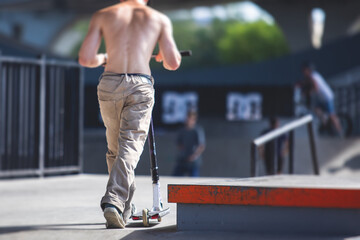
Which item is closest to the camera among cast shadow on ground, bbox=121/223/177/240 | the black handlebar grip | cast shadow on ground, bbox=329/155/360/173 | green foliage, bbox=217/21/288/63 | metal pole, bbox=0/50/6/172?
cast shadow on ground, bbox=121/223/177/240

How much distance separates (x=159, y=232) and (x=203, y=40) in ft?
275

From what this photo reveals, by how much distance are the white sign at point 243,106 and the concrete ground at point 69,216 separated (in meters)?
11.1

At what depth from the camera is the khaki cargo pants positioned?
408 cm

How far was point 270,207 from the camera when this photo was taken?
3.74 m

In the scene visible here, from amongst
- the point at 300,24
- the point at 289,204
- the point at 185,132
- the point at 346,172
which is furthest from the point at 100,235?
the point at 300,24

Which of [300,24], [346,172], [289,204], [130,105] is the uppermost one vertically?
[300,24]

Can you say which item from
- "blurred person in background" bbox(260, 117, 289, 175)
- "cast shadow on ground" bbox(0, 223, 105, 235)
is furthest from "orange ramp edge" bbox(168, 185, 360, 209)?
"blurred person in background" bbox(260, 117, 289, 175)

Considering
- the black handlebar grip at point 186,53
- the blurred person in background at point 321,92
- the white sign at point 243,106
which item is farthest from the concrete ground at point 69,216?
the white sign at point 243,106

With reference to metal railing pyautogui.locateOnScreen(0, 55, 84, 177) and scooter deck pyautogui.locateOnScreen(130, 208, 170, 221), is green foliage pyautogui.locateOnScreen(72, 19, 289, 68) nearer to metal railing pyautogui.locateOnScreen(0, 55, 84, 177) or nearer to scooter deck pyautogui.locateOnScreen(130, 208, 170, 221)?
metal railing pyautogui.locateOnScreen(0, 55, 84, 177)

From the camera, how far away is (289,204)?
366 centimetres

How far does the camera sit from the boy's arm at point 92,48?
13.4 ft

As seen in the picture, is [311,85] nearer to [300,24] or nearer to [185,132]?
[185,132]

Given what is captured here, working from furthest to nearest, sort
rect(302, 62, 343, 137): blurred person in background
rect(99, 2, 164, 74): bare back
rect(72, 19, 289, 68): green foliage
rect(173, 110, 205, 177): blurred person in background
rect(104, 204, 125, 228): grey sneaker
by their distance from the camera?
rect(72, 19, 289, 68): green foliage < rect(302, 62, 343, 137): blurred person in background < rect(173, 110, 205, 177): blurred person in background < rect(99, 2, 164, 74): bare back < rect(104, 204, 125, 228): grey sneaker

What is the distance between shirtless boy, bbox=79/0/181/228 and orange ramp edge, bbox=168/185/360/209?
0.49 m
